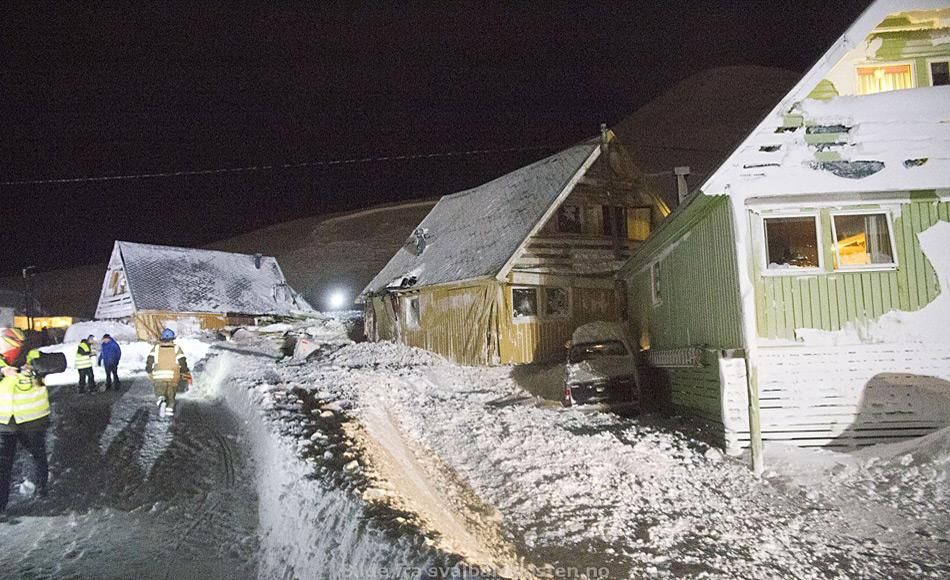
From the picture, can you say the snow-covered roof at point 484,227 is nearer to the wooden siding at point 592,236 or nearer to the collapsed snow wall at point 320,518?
the wooden siding at point 592,236

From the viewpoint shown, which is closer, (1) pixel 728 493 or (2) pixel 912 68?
(1) pixel 728 493

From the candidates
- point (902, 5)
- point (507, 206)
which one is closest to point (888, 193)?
point (902, 5)

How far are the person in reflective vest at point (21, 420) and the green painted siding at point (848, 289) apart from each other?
34.0ft

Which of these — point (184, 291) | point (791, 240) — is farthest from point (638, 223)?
point (184, 291)

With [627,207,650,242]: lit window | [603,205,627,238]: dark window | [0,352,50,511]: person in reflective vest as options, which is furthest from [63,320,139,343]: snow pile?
[627,207,650,242]: lit window

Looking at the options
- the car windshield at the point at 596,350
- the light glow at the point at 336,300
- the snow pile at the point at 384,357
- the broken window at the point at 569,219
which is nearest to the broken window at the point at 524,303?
the broken window at the point at 569,219

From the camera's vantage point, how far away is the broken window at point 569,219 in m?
20.8

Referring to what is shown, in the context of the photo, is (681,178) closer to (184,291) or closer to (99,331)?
(99,331)

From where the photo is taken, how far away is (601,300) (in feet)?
67.6

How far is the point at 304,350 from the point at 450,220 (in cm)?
946

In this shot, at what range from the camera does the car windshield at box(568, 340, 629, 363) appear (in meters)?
14.0

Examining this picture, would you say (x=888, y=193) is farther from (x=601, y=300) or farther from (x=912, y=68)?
(x=601, y=300)

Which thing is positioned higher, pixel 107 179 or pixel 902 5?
pixel 107 179

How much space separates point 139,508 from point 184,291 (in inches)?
1313
